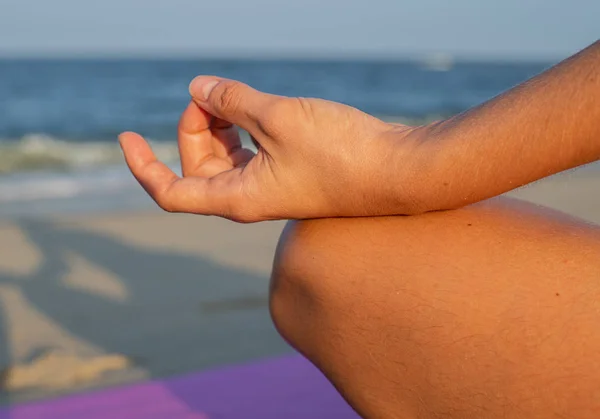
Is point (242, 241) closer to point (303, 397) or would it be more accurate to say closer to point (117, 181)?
point (303, 397)

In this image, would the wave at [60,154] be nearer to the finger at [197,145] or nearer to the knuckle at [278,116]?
the finger at [197,145]

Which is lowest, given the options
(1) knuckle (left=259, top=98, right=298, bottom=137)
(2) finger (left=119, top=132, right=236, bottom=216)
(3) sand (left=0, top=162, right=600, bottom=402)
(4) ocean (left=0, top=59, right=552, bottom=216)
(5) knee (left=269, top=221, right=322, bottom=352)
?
(4) ocean (left=0, top=59, right=552, bottom=216)

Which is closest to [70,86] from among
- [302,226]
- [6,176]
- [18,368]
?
[6,176]

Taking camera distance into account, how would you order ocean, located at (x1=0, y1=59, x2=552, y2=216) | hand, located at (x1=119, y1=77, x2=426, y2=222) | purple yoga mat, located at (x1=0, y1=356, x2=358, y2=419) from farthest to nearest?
ocean, located at (x1=0, y1=59, x2=552, y2=216)
purple yoga mat, located at (x1=0, y1=356, x2=358, y2=419)
hand, located at (x1=119, y1=77, x2=426, y2=222)

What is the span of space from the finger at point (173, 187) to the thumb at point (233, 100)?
0.10 m

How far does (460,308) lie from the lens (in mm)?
1084

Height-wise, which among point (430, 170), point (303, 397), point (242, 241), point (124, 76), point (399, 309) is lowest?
point (124, 76)

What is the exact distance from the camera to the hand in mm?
1137

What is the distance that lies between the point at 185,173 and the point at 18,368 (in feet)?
5.08

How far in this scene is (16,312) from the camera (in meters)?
3.35

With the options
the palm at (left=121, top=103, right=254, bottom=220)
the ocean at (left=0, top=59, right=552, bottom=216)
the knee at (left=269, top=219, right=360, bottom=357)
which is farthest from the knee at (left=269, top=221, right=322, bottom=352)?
the ocean at (left=0, top=59, right=552, bottom=216)

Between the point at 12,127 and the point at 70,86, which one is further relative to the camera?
the point at 70,86

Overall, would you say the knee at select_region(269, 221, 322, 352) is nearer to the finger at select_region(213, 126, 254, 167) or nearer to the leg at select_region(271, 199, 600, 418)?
the leg at select_region(271, 199, 600, 418)

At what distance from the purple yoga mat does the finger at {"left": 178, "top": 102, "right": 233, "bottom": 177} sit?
79 centimetres
